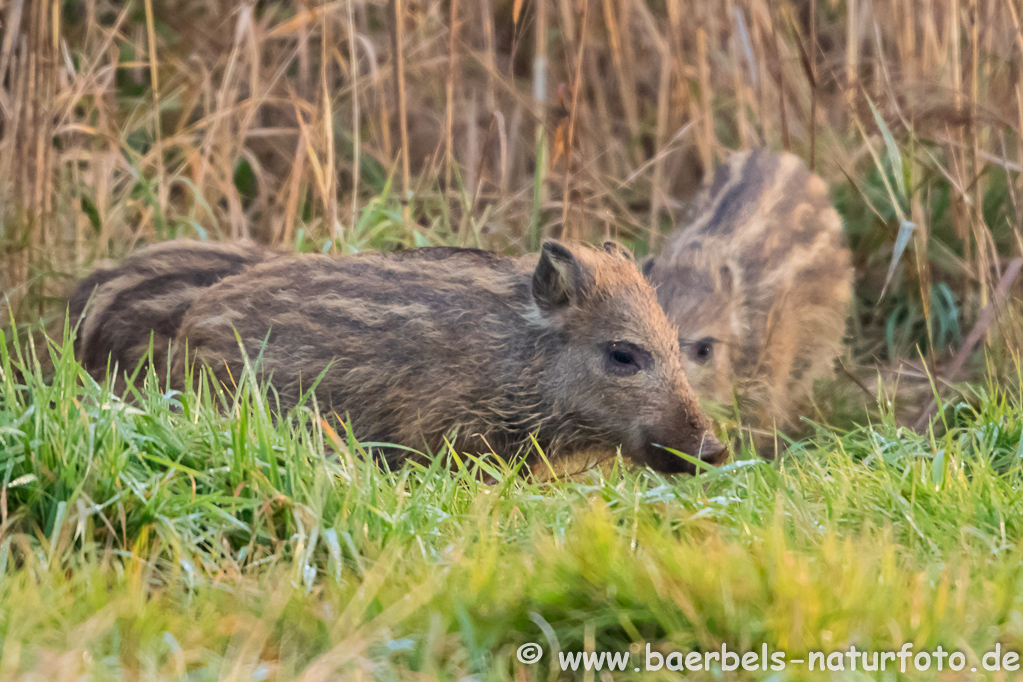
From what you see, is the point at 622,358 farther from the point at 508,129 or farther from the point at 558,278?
the point at 508,129

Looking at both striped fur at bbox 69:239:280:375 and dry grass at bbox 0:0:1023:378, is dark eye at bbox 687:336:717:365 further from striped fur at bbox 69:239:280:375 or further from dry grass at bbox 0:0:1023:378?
striped fur at bbox 69:239:280:375

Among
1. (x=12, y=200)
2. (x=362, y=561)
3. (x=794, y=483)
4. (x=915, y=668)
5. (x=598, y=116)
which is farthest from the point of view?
(x=598, y=116)

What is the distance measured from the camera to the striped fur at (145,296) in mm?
4082

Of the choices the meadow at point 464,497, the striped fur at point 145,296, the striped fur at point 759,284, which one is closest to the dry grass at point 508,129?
the meadow at point 464,497

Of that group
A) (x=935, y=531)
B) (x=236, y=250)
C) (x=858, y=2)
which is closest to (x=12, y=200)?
(x=236, y=250)

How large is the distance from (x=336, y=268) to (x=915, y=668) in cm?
254

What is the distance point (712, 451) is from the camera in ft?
11.7

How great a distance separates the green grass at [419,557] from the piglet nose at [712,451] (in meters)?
0.33

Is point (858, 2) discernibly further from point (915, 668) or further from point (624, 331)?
point (915, 668)

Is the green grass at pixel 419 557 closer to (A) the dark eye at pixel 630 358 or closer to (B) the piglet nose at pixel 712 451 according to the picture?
(B) the piglet nose at pixel 712 451

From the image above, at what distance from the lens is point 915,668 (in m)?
1.97

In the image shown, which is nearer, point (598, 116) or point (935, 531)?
point (935, 531)

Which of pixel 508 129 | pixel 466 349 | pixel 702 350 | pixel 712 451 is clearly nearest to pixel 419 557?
pixel 712 451

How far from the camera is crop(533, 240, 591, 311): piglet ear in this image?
153 inches
